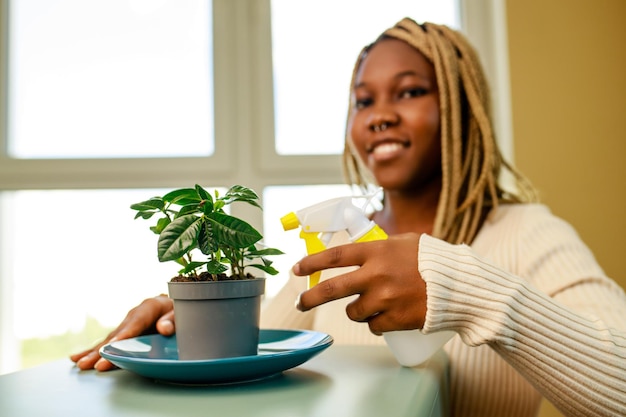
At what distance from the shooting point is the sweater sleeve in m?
0.59

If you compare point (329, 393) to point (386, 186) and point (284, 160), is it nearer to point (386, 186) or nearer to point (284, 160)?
point (386, 186)

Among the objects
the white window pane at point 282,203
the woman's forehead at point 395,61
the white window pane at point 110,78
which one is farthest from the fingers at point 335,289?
the white window pane at point 110,78

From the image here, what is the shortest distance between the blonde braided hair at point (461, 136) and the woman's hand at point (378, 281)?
522 mm

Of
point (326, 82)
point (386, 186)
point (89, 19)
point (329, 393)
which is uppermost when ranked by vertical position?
point (89, 19)

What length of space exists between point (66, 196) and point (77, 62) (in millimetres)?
418

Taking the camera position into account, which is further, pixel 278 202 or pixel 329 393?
pixel 278 202

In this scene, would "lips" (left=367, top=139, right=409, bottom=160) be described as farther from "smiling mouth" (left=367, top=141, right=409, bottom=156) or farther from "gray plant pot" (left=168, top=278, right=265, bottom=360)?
"gray plant pot" (left=168, top=278, right=265, bottom=360)

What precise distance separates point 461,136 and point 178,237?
0.79m

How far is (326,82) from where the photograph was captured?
180 cm

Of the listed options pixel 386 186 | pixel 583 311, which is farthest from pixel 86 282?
pixel 583 311

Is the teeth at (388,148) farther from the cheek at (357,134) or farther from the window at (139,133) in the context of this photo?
the window at (139,133)

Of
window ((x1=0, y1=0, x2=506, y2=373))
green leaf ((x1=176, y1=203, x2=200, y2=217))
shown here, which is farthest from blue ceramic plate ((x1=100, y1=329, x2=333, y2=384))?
window ((x1=0, y1=0, x2=506, y2=373))

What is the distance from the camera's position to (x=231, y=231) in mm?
507

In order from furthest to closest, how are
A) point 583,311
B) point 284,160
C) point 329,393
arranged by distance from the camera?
point 284,160
point 583,311
point 329,393
